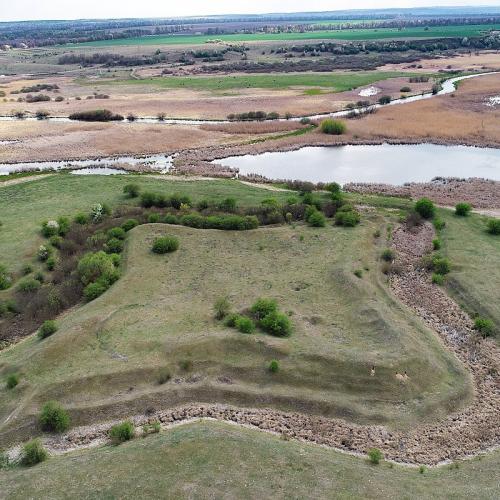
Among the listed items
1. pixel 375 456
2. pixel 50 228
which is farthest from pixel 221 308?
pixel 50 228

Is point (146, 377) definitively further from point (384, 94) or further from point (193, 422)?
point (384, 94)

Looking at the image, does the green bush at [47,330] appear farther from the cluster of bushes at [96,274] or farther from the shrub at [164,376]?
the shrub at [164,376]

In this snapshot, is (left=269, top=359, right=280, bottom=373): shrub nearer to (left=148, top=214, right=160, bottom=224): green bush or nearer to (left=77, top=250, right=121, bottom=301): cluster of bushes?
(left=77, top=250, right=121, bottom=301): cluster of bushes

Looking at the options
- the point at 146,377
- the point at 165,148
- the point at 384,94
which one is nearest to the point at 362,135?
the point at 165,148

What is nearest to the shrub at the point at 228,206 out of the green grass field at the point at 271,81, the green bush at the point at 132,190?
the green bush at the point at 132,190

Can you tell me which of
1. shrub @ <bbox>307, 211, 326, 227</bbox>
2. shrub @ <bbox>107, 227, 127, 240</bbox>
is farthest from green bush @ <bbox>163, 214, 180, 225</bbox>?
shrub @ <bbox>307, 211, 326, 227</bbox>
